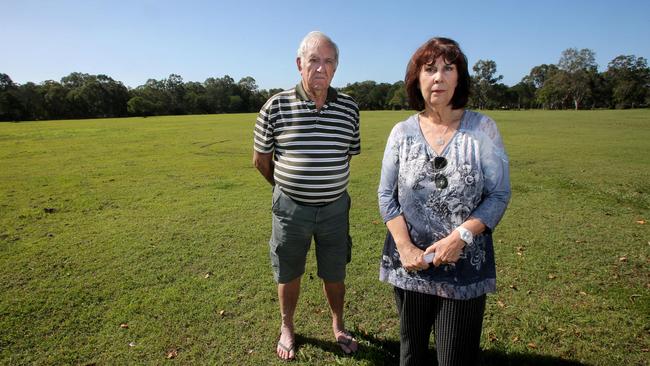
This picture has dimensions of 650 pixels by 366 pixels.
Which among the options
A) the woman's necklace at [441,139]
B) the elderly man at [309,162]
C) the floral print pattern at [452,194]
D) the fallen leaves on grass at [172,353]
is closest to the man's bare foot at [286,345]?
the elderly man at [309,162]

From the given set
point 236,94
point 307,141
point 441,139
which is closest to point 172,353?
point 307,141

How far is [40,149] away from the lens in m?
18.4

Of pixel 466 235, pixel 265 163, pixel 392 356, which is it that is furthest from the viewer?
pixel 392 356

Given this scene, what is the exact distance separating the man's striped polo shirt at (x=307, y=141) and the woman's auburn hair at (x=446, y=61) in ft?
2.77

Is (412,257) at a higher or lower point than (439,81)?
lower

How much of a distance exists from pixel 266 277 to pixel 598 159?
13945 millimetres

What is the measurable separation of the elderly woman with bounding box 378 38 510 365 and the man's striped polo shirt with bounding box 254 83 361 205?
0.79 metres

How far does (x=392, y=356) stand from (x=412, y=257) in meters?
1.71

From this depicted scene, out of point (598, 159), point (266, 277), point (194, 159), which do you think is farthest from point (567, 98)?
point (266, 277)

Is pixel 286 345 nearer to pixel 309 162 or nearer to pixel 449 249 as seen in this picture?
pixel 309 162

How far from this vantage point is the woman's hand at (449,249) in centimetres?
199

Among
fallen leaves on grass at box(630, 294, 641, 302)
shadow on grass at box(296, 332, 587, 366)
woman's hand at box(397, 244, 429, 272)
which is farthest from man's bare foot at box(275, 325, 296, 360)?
fallen leaves on grass at box(630, 294, 641, 302)

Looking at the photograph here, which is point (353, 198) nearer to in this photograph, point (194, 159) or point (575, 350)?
point (575, 350)

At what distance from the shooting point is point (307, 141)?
2.91m
